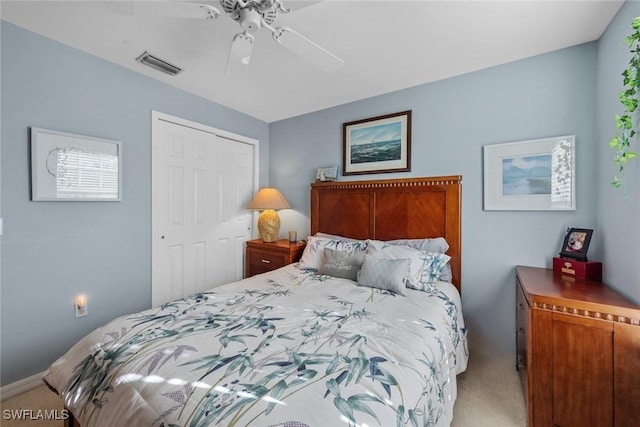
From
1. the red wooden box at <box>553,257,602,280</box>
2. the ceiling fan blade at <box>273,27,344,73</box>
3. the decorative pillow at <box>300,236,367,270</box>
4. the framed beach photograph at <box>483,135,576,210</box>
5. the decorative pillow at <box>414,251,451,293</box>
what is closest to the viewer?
the ceiling fan blade at <box>273,27,344,73</box>

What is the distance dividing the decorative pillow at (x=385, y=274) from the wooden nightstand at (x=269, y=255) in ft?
3.77

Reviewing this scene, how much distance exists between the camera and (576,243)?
6.04ft

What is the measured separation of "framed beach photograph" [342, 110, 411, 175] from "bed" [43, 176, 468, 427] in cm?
100

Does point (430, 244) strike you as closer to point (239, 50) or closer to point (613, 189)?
point (613, 189)

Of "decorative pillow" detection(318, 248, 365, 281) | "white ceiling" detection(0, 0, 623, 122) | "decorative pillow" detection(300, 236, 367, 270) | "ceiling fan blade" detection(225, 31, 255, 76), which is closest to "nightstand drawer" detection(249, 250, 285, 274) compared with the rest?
"decorative pillow" detection(300, 236, 367, 270)

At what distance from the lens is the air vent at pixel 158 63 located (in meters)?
2.19

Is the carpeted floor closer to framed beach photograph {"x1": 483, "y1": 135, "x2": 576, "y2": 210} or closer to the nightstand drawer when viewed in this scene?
framed beach photograph {"x1": 483, "y1": 135, "x2": 576, "y2": 210}

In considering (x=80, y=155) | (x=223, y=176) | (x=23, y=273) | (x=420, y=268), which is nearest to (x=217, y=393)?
(x=420, y=268)

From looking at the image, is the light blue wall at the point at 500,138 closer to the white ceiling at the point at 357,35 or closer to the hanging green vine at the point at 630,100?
the white ceiling at the point at 357,35

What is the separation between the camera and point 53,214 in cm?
201

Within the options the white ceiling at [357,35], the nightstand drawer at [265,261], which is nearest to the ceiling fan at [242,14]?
the white ceiling at [357,35]

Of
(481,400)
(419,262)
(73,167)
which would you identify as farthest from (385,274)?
(73,167)

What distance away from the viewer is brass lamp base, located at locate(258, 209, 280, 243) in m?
3.30

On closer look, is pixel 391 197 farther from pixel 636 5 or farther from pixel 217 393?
pixel 217 393
